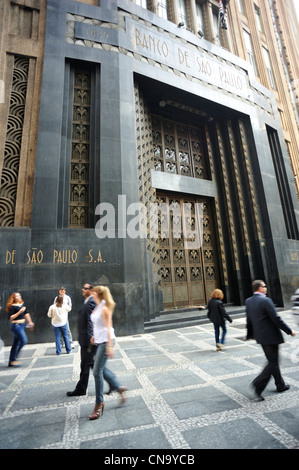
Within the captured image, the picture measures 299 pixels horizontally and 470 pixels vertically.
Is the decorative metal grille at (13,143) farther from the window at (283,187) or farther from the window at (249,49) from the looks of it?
the window at (249,49)

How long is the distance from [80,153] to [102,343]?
301 inches

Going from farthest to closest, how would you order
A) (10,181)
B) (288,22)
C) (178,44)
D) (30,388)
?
(288,22) → (178,44) → (10,181) → (30,388)

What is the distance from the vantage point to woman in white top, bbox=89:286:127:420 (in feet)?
8.96

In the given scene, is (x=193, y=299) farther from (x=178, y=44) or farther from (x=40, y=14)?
(x=40, y=14)

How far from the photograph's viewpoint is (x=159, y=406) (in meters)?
2.96

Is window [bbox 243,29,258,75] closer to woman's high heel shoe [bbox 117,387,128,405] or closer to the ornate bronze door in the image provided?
the ornate bronze door

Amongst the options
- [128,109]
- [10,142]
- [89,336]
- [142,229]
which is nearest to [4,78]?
[10,142]

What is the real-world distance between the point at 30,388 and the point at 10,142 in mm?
7596

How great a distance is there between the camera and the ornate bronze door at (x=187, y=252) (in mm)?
10852

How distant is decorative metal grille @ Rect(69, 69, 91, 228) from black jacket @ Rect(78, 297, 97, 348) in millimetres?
5097

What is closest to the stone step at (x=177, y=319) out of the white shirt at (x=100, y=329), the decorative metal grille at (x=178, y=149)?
the white shirt at (x=100, y=329)

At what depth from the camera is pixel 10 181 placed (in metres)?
7.73

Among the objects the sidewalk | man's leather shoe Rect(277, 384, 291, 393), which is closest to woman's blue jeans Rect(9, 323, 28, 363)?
the sidewalk

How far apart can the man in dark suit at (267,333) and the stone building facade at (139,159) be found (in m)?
4.86
